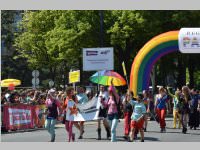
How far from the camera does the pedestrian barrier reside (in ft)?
74.9

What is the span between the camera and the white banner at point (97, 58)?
18984mm

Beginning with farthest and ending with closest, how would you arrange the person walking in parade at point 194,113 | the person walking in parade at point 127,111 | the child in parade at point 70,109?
the person walking in parade at point 194,113 → the person walking in parade at point 127,111 → the child in parade at point 70,109

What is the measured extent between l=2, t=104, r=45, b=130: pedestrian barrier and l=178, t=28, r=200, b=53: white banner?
7322 mm

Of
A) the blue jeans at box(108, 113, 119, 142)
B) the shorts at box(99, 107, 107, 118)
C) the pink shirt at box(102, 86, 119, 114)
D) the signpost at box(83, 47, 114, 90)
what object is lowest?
the blue jeans at box(108, 113, 119, 142)

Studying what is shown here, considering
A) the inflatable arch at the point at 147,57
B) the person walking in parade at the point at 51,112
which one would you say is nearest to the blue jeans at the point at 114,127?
the person walking in parade at the point at 51,112

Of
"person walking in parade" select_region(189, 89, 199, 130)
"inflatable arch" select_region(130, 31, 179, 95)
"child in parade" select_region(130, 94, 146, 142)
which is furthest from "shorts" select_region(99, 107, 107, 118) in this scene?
"inflatable arch" select_region(130, 31, 179, 95)

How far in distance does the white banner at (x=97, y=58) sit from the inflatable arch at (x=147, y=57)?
20.0ft

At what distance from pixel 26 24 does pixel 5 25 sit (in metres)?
13.2

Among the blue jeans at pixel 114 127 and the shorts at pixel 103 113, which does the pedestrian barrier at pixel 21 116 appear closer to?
the shorts at pixel 103 113

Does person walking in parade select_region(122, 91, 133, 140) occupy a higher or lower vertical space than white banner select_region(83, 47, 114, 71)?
lower

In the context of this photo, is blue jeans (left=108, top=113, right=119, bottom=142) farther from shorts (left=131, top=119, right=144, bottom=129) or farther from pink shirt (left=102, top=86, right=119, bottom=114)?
shorts (left=131, top=119, right=144, bottom=129)

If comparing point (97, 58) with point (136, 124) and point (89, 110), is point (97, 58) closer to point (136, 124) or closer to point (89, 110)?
point (89, 110)

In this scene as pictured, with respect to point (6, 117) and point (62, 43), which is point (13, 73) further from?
point (6, 117)

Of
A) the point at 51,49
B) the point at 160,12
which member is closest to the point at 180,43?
the point at 160,12
